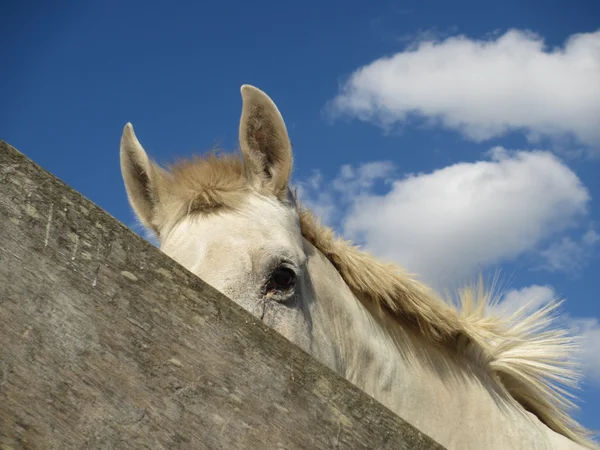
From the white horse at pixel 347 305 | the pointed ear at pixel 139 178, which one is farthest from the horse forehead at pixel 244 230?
the pointed ear at pixel 139 178

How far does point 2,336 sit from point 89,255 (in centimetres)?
17

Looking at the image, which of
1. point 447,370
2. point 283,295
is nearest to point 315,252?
point 283,295

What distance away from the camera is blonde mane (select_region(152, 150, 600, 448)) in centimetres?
385

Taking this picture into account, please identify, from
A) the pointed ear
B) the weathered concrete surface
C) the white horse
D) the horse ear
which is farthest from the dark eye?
the weathered concrete surface

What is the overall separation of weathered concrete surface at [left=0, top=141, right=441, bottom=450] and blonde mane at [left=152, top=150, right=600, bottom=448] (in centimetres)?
271

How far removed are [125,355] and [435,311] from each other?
3.14 metres

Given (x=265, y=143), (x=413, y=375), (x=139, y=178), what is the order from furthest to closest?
1. (x=139, y=178)
2. (x=265, y=143)
3. (x=413, y=375)

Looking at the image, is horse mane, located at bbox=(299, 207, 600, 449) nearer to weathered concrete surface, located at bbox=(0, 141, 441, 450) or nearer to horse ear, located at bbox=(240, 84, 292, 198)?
horse ear, located at bbox=(240, 84, 292, 198)

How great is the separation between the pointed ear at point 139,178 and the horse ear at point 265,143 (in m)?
0.68

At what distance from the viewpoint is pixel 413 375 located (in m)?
3.63

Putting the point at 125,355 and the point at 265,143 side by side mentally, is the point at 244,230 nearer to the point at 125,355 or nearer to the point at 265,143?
the point at 265,143

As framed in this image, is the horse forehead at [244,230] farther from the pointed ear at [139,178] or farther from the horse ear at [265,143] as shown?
the pointed ear at [139,178]

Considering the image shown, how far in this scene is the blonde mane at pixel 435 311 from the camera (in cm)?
385

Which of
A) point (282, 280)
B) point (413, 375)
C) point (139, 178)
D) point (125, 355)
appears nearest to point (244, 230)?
point (282, 280)
